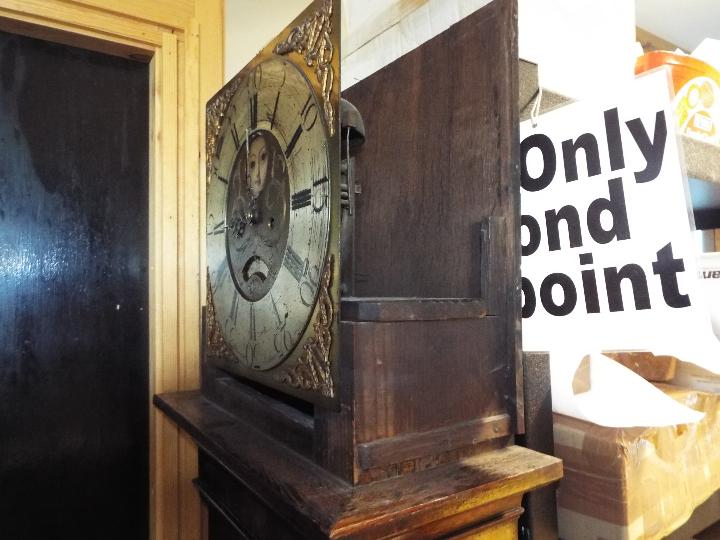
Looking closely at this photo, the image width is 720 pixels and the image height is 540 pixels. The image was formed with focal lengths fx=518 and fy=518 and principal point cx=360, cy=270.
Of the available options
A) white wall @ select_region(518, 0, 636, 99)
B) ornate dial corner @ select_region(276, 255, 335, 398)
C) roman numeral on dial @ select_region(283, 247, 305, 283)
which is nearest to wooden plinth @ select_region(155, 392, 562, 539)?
ornate dial corner @ select_region(276, 255, 335, 398)

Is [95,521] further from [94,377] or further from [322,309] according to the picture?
[322,309]

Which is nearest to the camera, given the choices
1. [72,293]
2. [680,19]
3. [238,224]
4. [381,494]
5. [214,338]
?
[381,494]

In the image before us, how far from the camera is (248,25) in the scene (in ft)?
4.91

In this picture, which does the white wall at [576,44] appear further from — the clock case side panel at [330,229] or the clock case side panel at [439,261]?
the clock case side panel at [330,229]

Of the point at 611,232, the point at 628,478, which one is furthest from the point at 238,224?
the point at 628,478

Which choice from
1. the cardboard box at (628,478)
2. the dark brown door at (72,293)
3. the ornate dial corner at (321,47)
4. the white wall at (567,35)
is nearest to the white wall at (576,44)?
the white wall at (567,35)

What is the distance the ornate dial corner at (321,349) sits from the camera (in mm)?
669

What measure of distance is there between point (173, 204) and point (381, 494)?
3.48ft

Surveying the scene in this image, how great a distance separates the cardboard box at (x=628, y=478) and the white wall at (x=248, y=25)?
1258 millimetres

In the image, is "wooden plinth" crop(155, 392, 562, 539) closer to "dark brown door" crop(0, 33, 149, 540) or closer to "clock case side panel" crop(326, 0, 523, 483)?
"clock case side panel" crop(326, 0, 523, 483)

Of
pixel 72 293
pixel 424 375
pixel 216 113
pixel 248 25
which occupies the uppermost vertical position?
pixel 248 25

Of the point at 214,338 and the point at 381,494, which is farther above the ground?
the point at 214,338

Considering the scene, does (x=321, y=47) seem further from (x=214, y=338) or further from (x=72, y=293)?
(x=72, y=293)

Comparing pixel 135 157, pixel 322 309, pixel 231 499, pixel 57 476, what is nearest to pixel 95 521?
pixel 57 476
